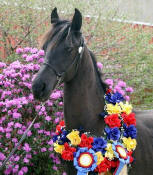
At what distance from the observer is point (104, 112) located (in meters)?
2.26

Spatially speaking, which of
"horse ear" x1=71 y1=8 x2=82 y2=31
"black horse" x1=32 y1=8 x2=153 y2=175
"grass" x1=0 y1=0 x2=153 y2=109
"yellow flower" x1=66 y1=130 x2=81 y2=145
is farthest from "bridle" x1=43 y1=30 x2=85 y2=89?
"grass" x1=0 y1=0 x2=153 y2=109

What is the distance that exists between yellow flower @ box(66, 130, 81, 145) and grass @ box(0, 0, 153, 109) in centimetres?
334

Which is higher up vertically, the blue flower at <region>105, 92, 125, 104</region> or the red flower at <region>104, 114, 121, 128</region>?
the blue flower at <region>105, 92, 125, 104</region>

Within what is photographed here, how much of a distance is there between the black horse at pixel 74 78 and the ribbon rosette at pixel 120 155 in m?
0.19

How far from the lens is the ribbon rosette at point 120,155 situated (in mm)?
2125

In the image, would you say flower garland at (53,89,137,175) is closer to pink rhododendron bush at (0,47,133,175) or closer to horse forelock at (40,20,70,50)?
horse forelock at (40,20,70,50)

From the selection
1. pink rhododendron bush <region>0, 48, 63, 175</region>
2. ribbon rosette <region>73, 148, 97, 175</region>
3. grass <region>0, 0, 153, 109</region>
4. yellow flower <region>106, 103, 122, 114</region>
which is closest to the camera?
ribbon rosette <region>73, 148, 97, 175</region>

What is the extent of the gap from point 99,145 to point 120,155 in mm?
205

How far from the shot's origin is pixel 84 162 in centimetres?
204

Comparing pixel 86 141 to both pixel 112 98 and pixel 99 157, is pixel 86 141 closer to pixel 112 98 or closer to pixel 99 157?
pixel 99 157

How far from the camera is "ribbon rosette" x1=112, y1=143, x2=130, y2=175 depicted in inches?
83.7

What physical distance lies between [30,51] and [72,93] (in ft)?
6.44

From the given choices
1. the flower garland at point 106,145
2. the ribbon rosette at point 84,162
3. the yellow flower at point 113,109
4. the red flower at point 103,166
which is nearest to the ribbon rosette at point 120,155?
the flower garland at point 106,145

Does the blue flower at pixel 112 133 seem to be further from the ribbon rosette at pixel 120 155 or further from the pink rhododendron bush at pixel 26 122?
the pink rhododendron bush at pixel 26 122
